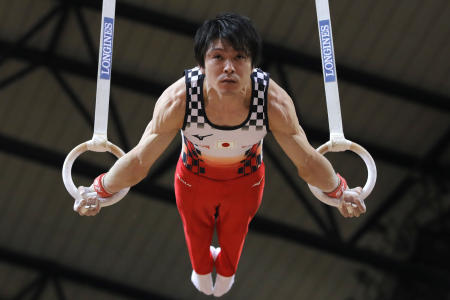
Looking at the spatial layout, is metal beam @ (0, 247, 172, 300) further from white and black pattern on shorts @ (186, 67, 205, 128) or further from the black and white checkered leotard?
white and black pattern on shorts @ (186, 67, 205, 128)

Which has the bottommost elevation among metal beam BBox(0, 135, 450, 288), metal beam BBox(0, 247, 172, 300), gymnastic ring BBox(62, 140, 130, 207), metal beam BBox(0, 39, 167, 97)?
metal beam BBox(0, 247, 172, 300)

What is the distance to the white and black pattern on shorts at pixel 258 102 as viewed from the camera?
12.2ft

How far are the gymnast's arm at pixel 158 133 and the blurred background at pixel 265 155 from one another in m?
3.54

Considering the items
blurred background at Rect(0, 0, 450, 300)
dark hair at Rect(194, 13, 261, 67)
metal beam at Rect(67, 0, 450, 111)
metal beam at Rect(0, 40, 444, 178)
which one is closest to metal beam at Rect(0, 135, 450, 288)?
blurred background at Rect(0, 0, 450, 300)

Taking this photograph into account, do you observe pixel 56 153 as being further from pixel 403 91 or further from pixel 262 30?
pixel 403 91

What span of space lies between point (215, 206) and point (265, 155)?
4019 mm

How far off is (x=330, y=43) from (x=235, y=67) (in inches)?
34.9

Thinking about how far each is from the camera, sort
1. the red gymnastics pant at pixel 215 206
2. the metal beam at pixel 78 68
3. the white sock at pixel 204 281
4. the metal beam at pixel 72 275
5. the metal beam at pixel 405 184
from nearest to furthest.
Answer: the red gymnastics pant at pixel 215 206 < the white sock at pixel 204 281 < the metal beam at pixel 78 68 < the metal beam at pixel 405 184 < the metal beam at pixel 72 275

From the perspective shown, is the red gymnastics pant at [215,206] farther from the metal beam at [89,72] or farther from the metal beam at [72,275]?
the metal beam at [72,275]

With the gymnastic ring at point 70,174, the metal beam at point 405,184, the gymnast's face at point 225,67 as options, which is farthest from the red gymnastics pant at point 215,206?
the metal beam at point 405,184

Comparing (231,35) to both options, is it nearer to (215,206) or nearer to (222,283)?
(215,206)

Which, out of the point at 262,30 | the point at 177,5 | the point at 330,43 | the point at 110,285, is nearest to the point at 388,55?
the point at 262,30

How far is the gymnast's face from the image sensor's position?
347cm

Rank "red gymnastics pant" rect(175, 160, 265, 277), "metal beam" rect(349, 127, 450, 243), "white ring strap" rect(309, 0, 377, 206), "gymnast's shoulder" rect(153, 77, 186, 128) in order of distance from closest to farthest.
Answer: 1. "gymnast's shoulder" rect(153, 77, 186, 128)
2. "white ring strap" rect(309, 0, 377, 206)
3. "red gymnastics pant" rect(175, 160, 265, 277)
4. "metal beam" rect(349, 127, 450, 243)
